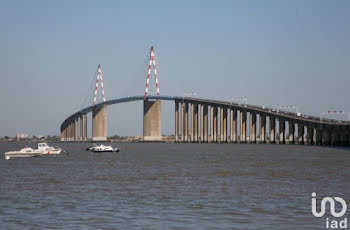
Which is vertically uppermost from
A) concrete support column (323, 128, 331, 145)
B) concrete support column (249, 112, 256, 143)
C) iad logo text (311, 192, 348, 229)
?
concrete support column (249, 112, 256, 143)

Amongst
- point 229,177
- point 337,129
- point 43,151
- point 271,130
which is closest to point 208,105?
point 271,130

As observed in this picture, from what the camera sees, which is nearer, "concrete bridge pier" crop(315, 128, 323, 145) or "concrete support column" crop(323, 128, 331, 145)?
"concrete support column" crop(323, 128, 331, 145)

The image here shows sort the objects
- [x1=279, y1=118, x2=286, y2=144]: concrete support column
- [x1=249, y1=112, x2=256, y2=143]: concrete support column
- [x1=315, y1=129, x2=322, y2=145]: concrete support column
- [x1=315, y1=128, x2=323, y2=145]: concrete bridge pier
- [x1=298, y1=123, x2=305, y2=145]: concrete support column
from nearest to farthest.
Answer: [x1=315, y1=128, x2=323, y2=145]: concrete bridge pier
[x1=315, y1=129, x2=322, y2=145]: concrete support column
[x1=298, y1=123, x2=305, y2=145]: concrete support column
[x1=279, y1=118, x2=286, y2=144]: concrete support column
[x1=249, y1=112, x2=256, y2=143]: concrete support column

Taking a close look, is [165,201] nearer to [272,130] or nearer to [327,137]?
[327,137]

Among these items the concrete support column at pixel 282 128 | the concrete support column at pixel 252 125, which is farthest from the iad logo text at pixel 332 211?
the concrete support column at pixel 252 125

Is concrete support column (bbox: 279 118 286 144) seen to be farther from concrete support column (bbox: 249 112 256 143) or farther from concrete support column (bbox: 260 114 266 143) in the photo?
concrete support column (bbox: 249 112 256 143)

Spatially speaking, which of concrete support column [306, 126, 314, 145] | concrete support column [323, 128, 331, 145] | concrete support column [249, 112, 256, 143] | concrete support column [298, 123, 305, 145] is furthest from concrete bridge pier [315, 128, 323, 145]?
concrete support column [249, 112, 256, 143]

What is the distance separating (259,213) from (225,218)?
1.96m

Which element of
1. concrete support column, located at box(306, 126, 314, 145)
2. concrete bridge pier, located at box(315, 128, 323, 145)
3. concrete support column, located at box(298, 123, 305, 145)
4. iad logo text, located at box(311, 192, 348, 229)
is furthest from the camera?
concrete support column, located at box(306, 126, 314, 145)

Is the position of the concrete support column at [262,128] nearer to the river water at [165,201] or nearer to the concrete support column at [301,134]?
the concrete support column at [301,134]

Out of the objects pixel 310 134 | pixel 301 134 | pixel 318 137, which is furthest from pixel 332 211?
pixel 301 134

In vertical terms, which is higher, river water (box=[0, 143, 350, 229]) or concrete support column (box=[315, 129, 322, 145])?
concrete support column (box=[315, 129, 322, 145])

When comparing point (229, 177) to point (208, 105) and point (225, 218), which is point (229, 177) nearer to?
point (225, 218)

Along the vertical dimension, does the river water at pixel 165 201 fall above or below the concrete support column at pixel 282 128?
below
